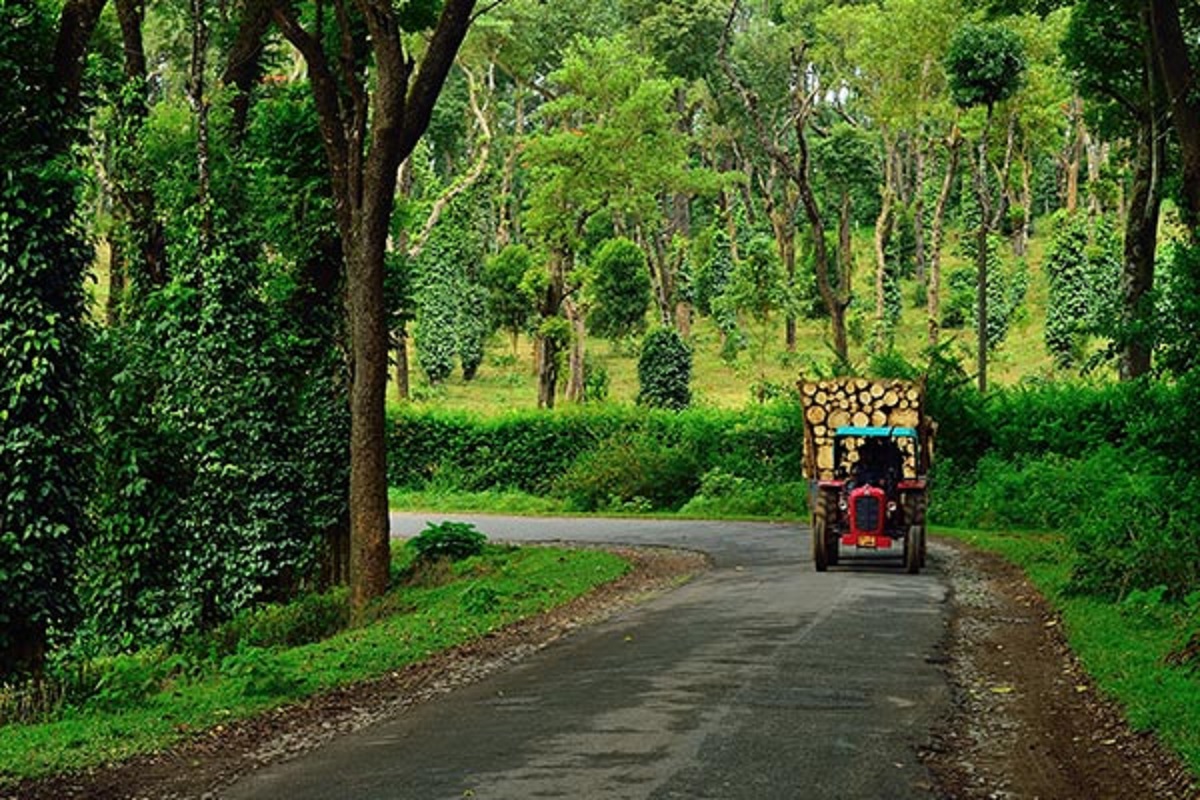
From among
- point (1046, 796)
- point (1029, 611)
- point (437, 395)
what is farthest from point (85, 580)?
point (437, 395)

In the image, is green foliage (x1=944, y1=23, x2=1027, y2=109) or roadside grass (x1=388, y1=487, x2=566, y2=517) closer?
green foliage (x1=944, y1=23, x2=1027, y2=109)

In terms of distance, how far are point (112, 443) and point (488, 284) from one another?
4392 centimetres

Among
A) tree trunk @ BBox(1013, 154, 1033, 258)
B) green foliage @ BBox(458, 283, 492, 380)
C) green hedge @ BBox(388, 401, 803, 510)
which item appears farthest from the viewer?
tree trunk @ BBox(1013, 154, 1033, 258)

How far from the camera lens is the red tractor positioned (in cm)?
2211

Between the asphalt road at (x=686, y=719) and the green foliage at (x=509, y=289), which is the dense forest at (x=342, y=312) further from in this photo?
the green foliage at (x=509, y=289)

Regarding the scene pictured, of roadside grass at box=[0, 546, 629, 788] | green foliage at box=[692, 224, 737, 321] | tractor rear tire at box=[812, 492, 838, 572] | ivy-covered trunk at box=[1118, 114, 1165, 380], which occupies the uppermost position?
green foliage at box=[692, 224, 737, 321]

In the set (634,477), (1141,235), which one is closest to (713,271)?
(634,477)

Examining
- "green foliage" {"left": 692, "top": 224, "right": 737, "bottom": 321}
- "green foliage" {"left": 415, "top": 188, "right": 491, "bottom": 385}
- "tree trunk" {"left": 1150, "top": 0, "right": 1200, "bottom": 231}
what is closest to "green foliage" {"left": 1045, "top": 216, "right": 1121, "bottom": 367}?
"green foliage" {"left": 692, "top": 224, "right": 737, "bottom": 321}

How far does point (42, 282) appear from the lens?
1806 centimetres

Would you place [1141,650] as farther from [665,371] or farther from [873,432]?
[665,371]

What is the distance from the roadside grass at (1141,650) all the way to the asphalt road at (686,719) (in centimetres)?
149

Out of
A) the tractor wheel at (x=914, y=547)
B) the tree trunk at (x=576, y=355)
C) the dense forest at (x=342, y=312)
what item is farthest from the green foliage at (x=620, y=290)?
the tractor wheel at (x=914, y=547)

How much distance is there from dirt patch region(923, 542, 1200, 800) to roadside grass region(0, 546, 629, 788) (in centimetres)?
572

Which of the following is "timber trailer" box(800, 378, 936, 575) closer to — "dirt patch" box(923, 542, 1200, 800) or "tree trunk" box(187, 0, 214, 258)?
"dirt patch" box(923, 542, 1200, 800)
